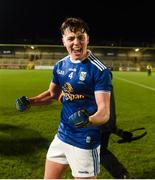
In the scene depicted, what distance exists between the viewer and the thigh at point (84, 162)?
342 centimetres

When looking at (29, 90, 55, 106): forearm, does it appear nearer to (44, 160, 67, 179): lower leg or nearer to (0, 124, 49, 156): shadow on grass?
(44, 160, 67, 179): lower leg

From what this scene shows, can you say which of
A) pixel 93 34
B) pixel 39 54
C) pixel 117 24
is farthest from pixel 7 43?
pixel 117 24

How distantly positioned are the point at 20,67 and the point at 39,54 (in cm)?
692

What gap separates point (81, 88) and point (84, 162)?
2.14ft

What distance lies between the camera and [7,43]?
71.2m

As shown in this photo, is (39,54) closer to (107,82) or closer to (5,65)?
(5,65)

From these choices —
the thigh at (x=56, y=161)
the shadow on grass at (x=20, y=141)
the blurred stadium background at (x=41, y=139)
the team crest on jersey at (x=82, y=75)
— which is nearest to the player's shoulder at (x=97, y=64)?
the team crest on jersey at (x=82, y=75)

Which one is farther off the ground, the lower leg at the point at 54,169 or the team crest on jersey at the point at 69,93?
the team crest on jersey at the point at 69,93

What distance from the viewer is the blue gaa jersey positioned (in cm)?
328

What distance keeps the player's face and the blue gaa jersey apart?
0.07 m

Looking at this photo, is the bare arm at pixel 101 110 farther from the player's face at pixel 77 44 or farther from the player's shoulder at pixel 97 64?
the player's face at pixel 77 44

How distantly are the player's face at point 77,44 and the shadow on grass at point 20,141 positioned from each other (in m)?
4.15

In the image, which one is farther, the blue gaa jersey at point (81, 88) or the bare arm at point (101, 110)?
the blue gaa jersey at point (81, 88)

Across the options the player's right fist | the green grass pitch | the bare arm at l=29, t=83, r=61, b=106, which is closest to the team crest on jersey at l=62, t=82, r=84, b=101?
the bare arm at l=29, t=83, r=61, b=106
